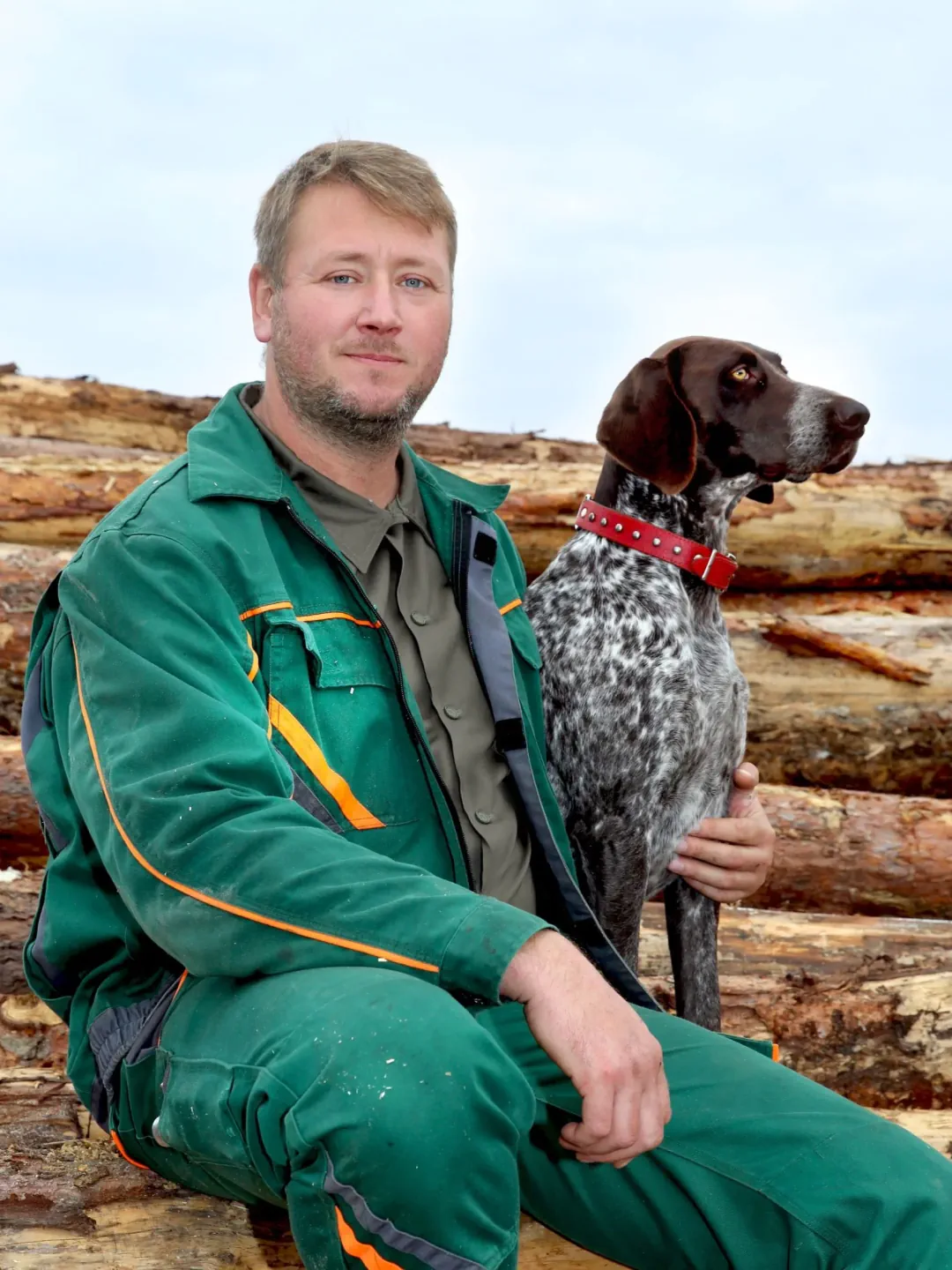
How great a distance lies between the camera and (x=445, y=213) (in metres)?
3.38

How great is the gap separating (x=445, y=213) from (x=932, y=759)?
183 inches

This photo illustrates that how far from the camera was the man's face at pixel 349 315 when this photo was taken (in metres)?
3.21

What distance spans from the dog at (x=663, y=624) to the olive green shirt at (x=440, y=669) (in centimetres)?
80

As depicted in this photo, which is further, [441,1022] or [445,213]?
[445,213]

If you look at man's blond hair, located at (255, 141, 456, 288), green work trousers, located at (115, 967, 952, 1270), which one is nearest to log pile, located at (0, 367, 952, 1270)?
green work trousers, located at (115, 967, 952, 1270)

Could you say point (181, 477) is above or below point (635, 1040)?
above

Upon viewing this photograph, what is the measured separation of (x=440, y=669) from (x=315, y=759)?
44 cm

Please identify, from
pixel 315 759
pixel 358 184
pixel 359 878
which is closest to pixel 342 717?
pixel 315 759

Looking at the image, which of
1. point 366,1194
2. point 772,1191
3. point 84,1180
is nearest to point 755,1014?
point 772,1191

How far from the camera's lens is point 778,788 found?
6.30 metres

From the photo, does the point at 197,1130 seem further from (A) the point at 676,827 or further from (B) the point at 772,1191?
(A) the point at 676,827

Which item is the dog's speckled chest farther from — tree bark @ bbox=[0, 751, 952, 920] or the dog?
tree bark @ bbox=[0, 751, 952, 920]

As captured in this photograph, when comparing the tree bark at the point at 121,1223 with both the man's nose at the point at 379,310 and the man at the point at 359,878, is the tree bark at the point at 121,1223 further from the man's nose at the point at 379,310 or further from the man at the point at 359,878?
the man's nose at the point at 379,310

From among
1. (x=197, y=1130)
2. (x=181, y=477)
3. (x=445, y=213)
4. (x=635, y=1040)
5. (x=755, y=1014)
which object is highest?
(x=445, y=213)
